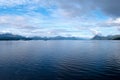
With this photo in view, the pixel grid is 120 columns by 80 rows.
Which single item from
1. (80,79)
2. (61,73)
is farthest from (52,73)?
(80,79)

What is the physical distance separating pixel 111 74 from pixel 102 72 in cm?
272

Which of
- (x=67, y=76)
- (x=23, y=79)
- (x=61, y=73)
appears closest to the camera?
(x=23, y=79)

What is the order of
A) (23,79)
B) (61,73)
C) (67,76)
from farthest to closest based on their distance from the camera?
(61,73) < (67,76) < (23,79)

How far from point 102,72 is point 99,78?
19.5 ft

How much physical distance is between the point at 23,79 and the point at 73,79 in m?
12.4

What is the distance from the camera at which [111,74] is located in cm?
4503

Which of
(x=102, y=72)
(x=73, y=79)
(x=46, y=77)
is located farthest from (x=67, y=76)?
(x=102, y=72)

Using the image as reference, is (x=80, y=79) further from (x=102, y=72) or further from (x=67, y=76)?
(x=102, y=72)

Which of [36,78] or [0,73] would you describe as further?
[0,73]

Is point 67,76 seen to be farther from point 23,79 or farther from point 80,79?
point 23,79

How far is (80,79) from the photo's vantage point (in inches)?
1593

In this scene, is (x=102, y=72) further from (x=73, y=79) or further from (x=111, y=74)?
(x=73, y=79)

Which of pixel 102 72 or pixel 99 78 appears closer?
pixel 99 78

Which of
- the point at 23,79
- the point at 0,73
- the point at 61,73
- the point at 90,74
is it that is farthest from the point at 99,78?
the point at 0,73
